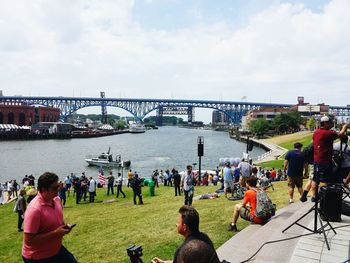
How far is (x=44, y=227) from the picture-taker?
12.5ft

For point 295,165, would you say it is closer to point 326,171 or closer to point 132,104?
Answer: point 326,171

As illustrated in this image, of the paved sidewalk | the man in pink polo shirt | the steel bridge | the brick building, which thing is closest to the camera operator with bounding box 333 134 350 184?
the paved sidewalk

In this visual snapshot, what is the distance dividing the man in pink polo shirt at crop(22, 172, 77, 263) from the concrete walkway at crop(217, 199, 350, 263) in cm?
262

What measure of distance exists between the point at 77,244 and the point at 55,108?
15492cm

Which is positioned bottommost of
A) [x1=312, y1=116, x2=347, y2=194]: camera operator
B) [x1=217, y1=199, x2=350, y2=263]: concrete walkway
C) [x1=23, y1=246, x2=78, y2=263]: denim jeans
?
[x1=217, y1=199, x2=350, y2=263]: concrete walkway

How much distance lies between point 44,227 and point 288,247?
3559 millimetres

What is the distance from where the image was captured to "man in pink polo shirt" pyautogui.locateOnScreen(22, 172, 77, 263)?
3.74 metres

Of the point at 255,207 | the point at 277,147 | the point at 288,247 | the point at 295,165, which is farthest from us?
the point at 277,147

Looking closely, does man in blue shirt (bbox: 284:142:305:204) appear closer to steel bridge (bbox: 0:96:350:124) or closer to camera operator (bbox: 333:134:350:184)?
camera operator (bbox: 333:134:350:184)

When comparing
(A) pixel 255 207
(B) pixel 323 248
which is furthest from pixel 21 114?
(B) pixel 323 248

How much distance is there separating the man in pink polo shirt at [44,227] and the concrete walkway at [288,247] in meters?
2.62

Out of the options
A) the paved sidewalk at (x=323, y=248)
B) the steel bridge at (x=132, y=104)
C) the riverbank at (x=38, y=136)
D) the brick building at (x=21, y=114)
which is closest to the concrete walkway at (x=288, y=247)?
the paved sidewalk at (x=323, y=248)

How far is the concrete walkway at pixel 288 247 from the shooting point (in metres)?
4.96

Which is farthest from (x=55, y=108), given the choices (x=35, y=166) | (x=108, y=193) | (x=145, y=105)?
(x=108, y=193)
